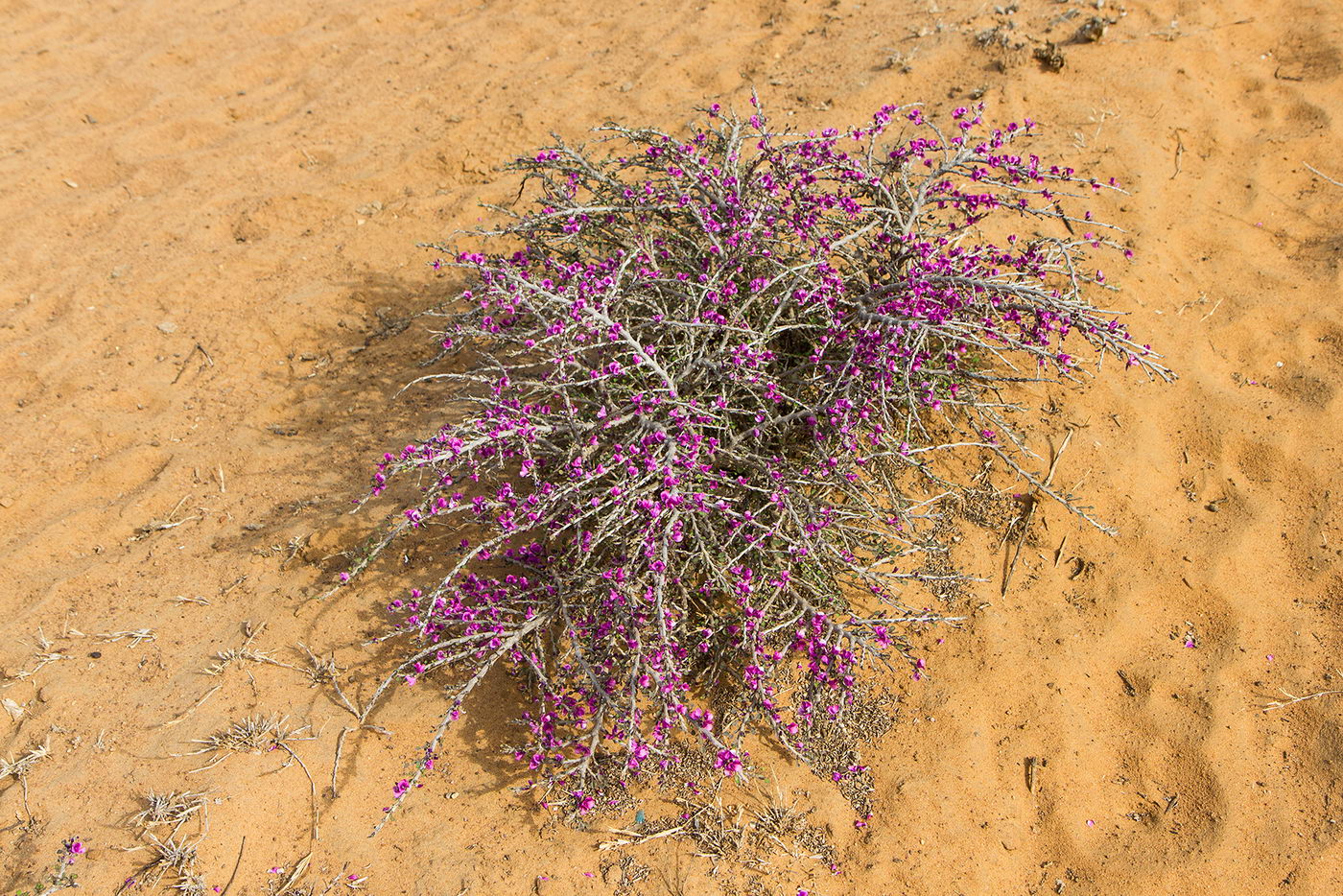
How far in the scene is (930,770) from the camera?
2.44 m

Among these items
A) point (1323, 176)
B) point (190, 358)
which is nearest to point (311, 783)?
point (190, 358)

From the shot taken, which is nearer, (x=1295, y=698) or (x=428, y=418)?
(x=1295, y=698)

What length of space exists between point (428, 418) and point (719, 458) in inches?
60.9

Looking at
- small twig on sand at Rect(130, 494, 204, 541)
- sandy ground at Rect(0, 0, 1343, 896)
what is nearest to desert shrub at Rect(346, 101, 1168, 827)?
sandy ground at Rect(0, 0, 1343, 896)

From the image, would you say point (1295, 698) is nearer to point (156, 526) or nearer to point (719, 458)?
point (719, 458)

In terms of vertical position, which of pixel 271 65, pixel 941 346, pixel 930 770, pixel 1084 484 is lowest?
pixel 930 770

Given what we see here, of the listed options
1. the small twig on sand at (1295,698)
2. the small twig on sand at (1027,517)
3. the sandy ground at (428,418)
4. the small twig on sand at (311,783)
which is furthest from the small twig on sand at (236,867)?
the small twig on sand at (1295,698)

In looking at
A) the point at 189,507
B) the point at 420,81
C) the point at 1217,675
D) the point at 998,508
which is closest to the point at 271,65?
the point at 420,81

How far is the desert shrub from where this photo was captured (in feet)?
7.52

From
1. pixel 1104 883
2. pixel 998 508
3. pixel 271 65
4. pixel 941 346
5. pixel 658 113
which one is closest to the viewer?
pixel 1104 883

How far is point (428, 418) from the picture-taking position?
348 centimetres

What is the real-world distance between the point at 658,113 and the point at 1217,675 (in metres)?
3.90

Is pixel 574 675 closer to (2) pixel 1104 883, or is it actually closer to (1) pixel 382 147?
(2) pixel 1104 883

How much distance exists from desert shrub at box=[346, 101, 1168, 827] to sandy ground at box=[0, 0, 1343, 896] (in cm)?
29
